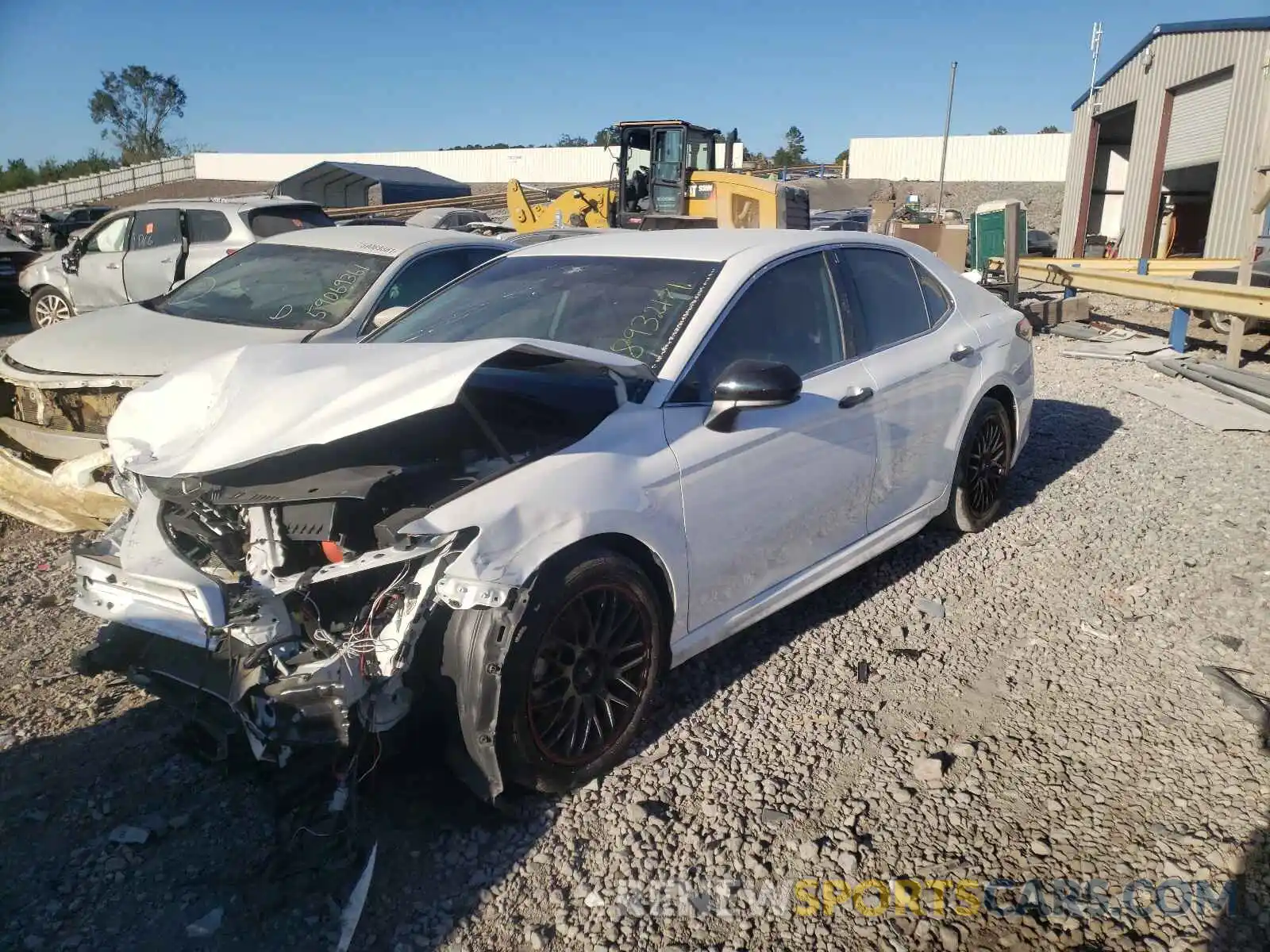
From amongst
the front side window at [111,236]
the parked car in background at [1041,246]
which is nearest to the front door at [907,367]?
the front side window at [111,236]

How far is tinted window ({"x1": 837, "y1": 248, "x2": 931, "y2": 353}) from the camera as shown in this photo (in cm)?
416

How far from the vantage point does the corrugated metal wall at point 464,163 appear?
5003 cm

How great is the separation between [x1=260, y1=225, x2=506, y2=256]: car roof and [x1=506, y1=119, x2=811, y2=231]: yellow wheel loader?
9.13m

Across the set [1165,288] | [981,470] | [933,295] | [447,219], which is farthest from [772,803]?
[447,219]

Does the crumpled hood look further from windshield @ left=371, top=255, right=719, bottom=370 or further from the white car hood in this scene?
the white car hood

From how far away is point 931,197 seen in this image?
4222cm

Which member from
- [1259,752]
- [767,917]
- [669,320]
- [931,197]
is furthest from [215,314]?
[931,197]

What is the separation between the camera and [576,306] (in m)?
3.73

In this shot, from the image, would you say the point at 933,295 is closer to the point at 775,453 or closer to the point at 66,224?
the point at 775,453

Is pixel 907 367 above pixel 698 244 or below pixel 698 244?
below

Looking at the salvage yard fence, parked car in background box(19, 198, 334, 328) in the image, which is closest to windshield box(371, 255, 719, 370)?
→ parked car in background box(19, 198, 334, 328)

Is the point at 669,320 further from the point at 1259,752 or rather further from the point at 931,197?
the point at 931,197

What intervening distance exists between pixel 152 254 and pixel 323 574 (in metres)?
9.62

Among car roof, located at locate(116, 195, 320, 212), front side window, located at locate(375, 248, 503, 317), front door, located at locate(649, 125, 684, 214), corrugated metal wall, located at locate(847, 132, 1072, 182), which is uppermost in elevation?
corrugated metal wall, located at locate(847, 132, 1072, 182)
